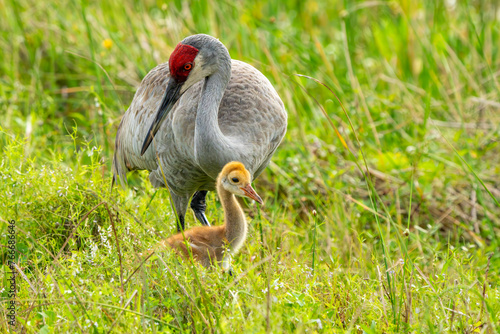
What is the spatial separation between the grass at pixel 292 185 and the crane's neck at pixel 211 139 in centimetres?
41

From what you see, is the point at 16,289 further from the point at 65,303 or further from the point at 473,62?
the point at 473,62

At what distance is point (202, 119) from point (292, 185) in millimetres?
1492

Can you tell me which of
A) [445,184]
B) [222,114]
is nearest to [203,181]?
[222,114]

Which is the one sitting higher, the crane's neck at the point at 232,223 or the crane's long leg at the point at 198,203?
the crane's neck at the point at 232,223

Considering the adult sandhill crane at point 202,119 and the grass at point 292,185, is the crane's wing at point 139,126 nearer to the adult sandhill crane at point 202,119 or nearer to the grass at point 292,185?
the adult sandhill crane at point 202,119

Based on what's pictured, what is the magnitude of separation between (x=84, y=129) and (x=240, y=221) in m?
2.42

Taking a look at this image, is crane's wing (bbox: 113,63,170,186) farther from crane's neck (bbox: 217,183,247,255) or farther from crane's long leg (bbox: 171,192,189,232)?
crane's neck (bbox: 217,183,247,255)

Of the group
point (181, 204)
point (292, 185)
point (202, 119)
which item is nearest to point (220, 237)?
point (202, 119)

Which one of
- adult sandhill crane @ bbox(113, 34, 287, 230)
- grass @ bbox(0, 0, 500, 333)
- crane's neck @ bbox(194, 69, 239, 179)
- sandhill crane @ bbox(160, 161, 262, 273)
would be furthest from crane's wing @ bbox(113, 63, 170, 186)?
sandhill crane @ bbox(160, 161, 262, 273)

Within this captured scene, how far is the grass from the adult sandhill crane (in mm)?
245

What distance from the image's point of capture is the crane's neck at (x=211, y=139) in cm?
307

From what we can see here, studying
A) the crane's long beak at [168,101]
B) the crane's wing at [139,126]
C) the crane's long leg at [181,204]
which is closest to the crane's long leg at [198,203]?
the crane's long leg at [181,204]

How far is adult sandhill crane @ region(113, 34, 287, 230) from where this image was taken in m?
3.14

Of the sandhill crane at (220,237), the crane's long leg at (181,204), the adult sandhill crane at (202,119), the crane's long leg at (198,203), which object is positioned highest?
the adult sandhill crane at (202,119)
